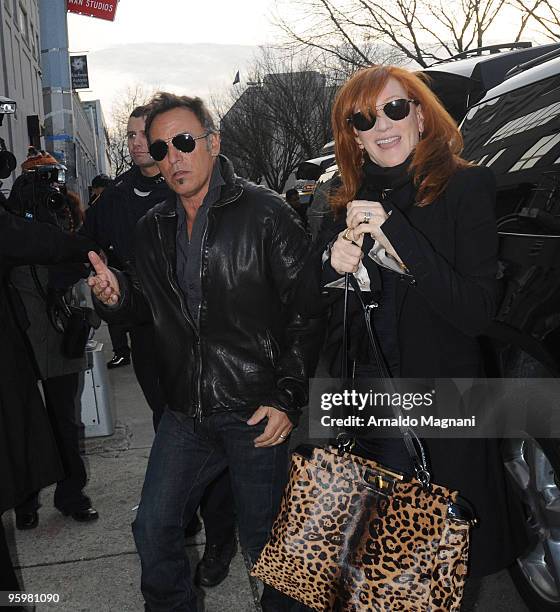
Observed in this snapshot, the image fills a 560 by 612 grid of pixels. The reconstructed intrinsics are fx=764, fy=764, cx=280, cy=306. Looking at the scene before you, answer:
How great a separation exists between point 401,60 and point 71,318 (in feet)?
73.0

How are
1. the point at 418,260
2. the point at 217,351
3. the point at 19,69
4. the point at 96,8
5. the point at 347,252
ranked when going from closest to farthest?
the point at 418,260, the point at 347,252, the point at 217,351, the point at 96,8, the point at 19,69

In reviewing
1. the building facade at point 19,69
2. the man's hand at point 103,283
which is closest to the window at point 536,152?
the man's hand at point 103,283

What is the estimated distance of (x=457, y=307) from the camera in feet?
6.55

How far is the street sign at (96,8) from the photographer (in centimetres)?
971

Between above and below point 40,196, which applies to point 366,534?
below

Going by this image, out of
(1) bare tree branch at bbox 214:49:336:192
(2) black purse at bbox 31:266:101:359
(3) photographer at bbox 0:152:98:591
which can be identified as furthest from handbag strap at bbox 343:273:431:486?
(1) bare tree branch at bbox 214:49:336:192

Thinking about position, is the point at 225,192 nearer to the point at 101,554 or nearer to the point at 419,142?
the point at 419,142

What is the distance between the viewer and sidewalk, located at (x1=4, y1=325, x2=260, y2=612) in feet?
11.0

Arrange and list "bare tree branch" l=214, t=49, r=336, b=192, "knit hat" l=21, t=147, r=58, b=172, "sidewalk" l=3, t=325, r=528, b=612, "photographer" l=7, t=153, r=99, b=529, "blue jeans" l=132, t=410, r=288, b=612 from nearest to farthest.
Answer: "blue jeans" l=132, t=410, r=288, b=612 → "sidewalk" l=3, t=325, r=528, b=612 → "photographer" l=7, t=153, r=99, b=529 → "knit hat" l=21, t=147, r=58, b=172 → "bare tree branch" l=214, t=49, r=336, b=192

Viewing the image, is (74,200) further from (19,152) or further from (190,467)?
(19,152)

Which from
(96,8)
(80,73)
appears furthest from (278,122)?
(96,8)

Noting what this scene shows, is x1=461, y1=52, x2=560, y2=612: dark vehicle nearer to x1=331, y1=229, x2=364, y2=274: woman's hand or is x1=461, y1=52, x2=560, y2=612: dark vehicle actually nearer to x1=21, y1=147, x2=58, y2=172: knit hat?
x1=331, y1=229, x2=364, y2=274: woman's hand

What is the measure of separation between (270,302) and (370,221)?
68cm

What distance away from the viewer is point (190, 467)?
103 inches
